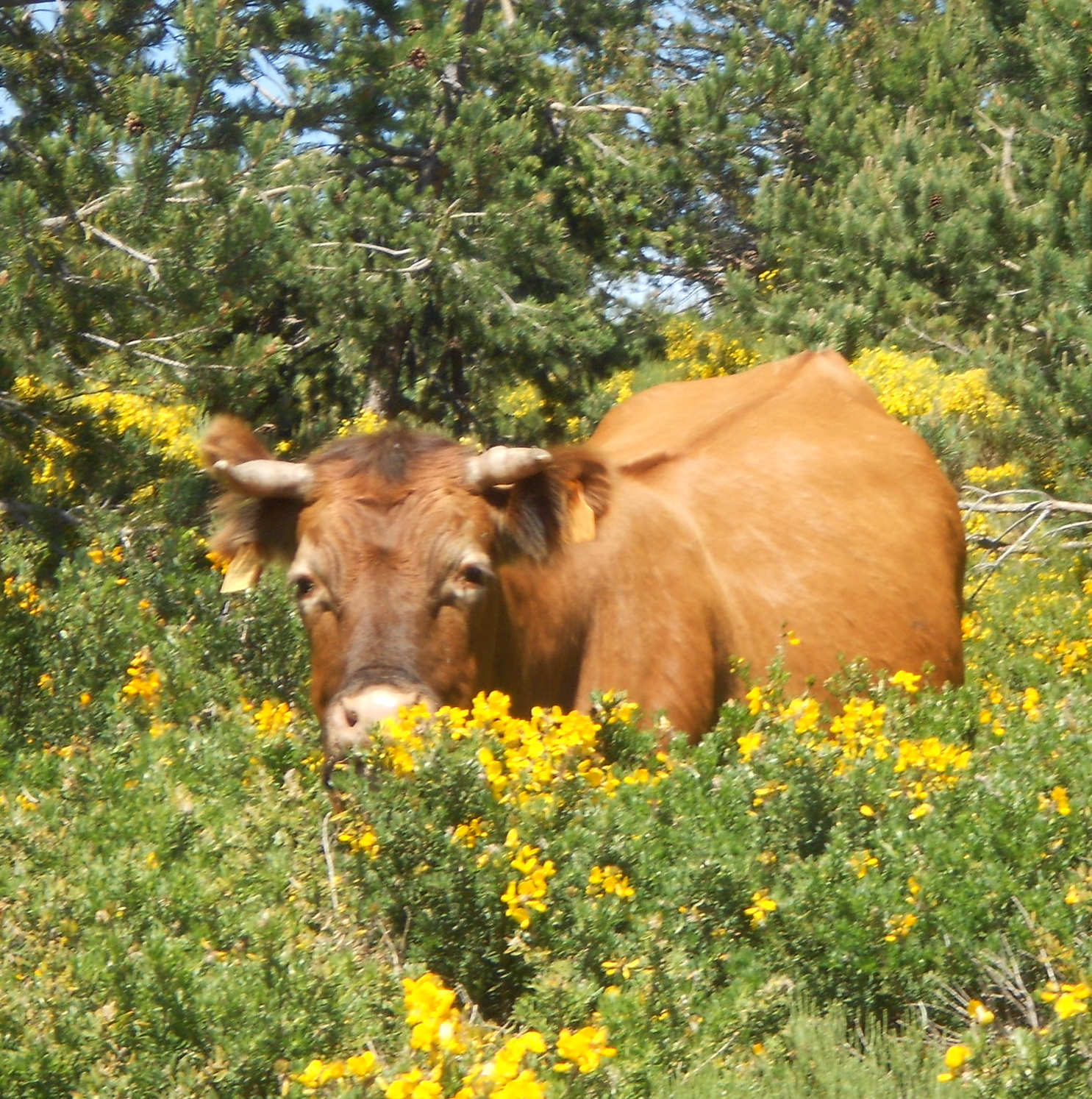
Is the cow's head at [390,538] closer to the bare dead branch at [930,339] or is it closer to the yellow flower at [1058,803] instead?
the yellow flower at [1058,803]

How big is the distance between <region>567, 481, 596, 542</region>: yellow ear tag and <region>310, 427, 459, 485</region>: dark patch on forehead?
15.5 inches

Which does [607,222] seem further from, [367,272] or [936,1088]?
[936,1088]

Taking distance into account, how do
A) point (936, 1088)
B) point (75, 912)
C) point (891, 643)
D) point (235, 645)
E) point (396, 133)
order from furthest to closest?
point (396, 133), point (891, 643), point (235, 645), point (75, 912), point (936, 1088)

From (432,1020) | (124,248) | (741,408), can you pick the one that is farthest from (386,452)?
→ (741,408)

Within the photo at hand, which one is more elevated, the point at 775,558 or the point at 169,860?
the point at 775,558

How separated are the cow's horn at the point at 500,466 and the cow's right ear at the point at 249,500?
1.65 feet

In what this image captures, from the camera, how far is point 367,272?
939 cm

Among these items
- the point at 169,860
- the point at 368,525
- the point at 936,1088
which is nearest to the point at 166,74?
the point at 368,525

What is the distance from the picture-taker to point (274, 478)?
4.43 m

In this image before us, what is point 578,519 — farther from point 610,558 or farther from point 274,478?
point 274,478

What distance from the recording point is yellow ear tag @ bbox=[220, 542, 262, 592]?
4728 mm

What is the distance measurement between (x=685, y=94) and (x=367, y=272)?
3464 millimetres

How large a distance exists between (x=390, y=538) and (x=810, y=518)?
252cm

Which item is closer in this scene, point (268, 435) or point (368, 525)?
point (368, 525)
